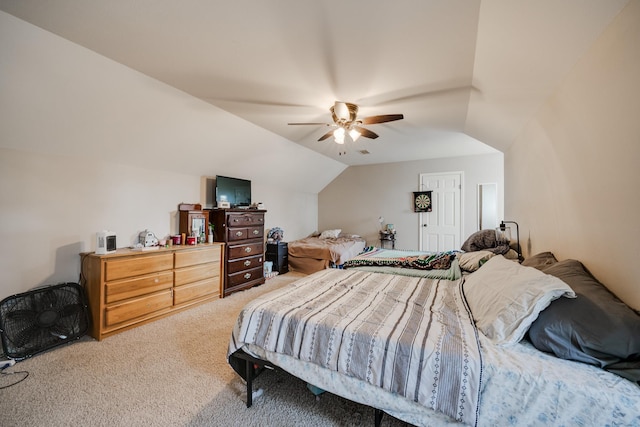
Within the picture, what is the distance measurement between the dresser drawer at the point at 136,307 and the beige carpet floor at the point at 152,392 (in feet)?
0.69

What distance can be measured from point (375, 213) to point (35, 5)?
602 centimetres

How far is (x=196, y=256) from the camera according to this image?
3422 millimetres

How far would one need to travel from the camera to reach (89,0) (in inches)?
57.6

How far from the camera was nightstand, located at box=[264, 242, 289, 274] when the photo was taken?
5.21m

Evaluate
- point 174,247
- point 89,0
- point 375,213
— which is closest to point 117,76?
point 89,0

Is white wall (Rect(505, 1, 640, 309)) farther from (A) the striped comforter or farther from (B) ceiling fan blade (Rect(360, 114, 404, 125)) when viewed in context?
(B) ceiling fan blade (Rect(360, 114, 404, 125))

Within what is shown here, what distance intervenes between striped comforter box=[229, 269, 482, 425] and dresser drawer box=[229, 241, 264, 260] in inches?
88.9

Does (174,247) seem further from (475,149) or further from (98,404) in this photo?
(475,149)

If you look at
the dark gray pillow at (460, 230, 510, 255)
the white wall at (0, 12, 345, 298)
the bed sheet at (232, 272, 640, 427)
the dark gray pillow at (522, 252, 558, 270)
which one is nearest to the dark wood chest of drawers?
the white wall at (0, 12, 345, 298)

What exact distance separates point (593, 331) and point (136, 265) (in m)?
3.59

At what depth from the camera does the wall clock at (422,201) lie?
5.84 m

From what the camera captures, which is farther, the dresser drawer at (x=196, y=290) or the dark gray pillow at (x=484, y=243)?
the dresser drawer at (x=196, y=290)

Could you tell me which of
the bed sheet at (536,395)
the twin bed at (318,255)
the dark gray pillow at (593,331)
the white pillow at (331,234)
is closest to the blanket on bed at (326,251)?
the twin bed at (318,255)

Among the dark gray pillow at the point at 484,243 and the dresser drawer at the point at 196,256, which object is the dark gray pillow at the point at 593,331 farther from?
the dresser drawer at the point at 196,256
